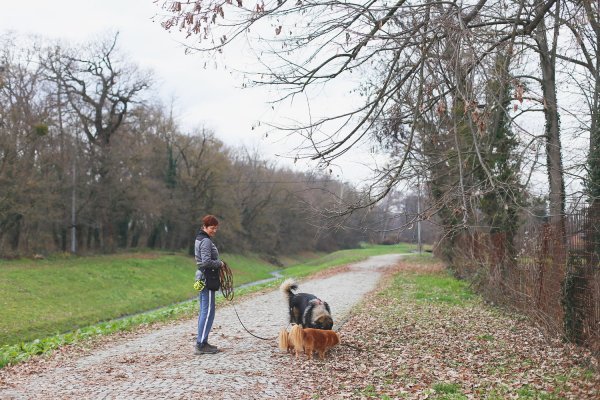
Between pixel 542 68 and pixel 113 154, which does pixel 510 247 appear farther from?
pixel 113 154

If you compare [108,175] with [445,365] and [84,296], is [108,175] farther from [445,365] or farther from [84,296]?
[445,365]

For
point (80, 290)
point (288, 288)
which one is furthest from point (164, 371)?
point (80, 290)

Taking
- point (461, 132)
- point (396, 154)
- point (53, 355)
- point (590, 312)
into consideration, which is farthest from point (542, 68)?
point (53, 355)

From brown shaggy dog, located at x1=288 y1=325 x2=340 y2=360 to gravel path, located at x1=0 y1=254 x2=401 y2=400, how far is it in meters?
0.51

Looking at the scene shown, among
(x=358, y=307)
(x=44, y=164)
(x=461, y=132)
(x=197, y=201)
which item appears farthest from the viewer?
(x=197, y=201)

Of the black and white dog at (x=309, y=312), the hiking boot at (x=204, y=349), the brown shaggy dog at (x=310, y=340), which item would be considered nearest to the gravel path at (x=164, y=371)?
the hiking boot at (x=204, y=349)

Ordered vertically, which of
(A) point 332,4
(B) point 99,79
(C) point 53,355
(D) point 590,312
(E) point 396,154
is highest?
(B) point 99,79

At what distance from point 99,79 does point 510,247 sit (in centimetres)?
3541

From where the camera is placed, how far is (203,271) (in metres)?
9.15

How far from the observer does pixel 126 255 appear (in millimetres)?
41594

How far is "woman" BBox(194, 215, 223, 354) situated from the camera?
30.0 ft

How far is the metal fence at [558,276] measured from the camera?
8.77 meters

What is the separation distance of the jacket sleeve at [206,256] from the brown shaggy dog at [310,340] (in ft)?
5.56

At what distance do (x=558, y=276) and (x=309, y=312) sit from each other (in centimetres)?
479
